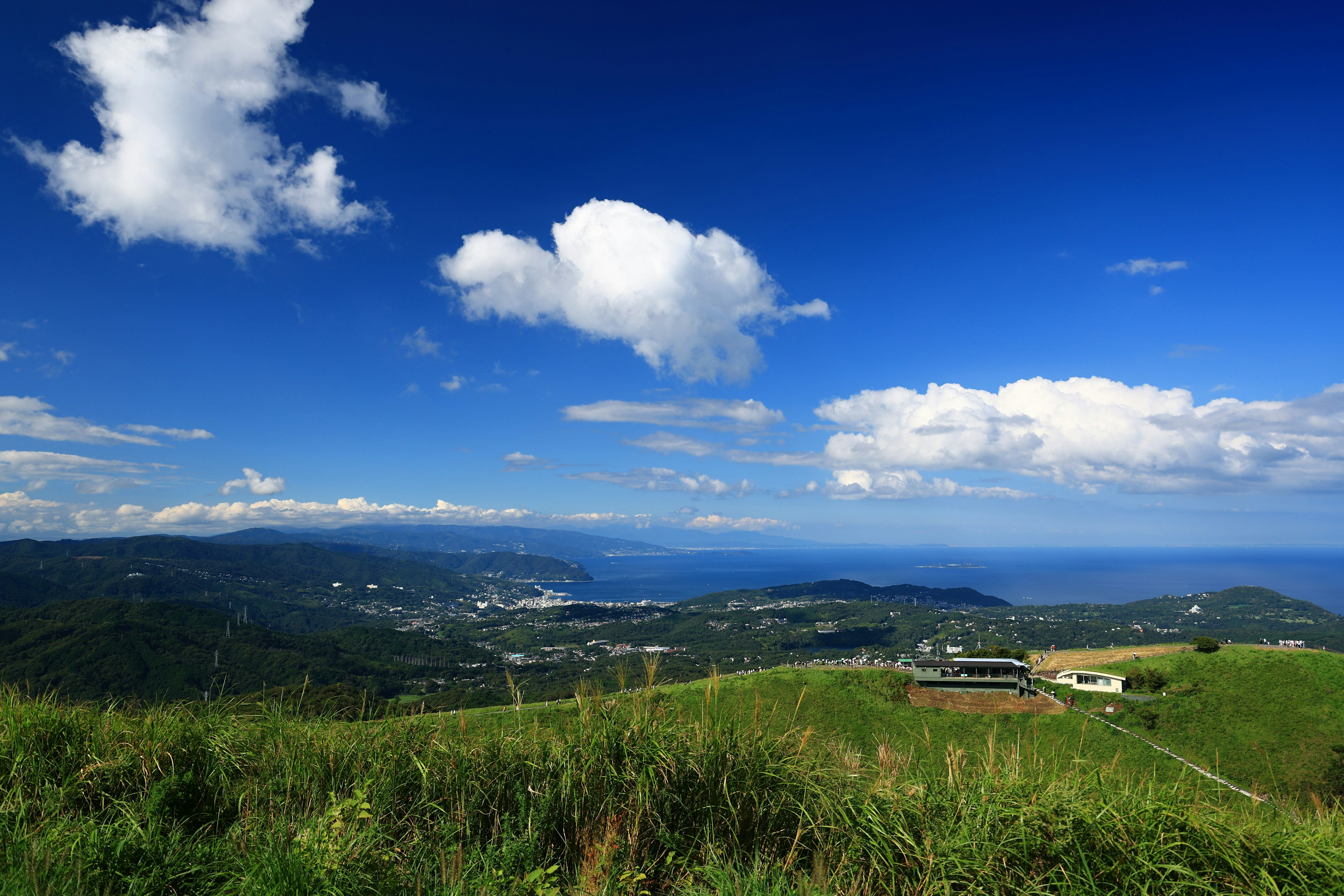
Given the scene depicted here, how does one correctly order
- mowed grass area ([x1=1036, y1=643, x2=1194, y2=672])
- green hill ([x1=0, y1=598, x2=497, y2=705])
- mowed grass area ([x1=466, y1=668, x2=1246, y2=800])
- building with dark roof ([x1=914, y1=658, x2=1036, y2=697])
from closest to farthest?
mowed grass area ([x1=466, y1=668, x2=1246, y2=800]) < building with dark roof ([x1=914, y1=658, x2=1036, y2=697]) < mowed grass area ([x1=1036, y1=643, x2=1194, y2=672]) < green hill ([x1=0, y1=598, x2=497, y2=705])

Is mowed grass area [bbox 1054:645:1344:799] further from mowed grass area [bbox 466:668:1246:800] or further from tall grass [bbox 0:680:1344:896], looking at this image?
tall grass [bbox 0:680:1344:896]

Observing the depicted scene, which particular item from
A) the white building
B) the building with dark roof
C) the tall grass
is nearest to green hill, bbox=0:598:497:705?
the building with dark roof

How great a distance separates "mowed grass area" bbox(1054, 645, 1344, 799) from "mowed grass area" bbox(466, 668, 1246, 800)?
8.72 feet

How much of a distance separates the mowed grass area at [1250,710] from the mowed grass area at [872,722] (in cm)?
266

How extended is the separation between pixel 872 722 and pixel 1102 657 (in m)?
21.4

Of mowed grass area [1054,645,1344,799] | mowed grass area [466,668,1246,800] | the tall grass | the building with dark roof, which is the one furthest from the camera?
the building with dark roof

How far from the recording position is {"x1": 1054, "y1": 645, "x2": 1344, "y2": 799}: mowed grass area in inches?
887

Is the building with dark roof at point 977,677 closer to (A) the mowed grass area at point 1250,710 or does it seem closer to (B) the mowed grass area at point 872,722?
(B) the mowed grass area at point 872,722

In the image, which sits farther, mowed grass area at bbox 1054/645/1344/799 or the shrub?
the shrub

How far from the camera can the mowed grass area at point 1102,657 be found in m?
34.7

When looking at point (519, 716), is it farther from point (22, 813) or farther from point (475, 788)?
point (22, 813)

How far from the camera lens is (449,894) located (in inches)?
131

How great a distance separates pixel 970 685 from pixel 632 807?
32501mm

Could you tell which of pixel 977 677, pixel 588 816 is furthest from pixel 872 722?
pixel 588 816
